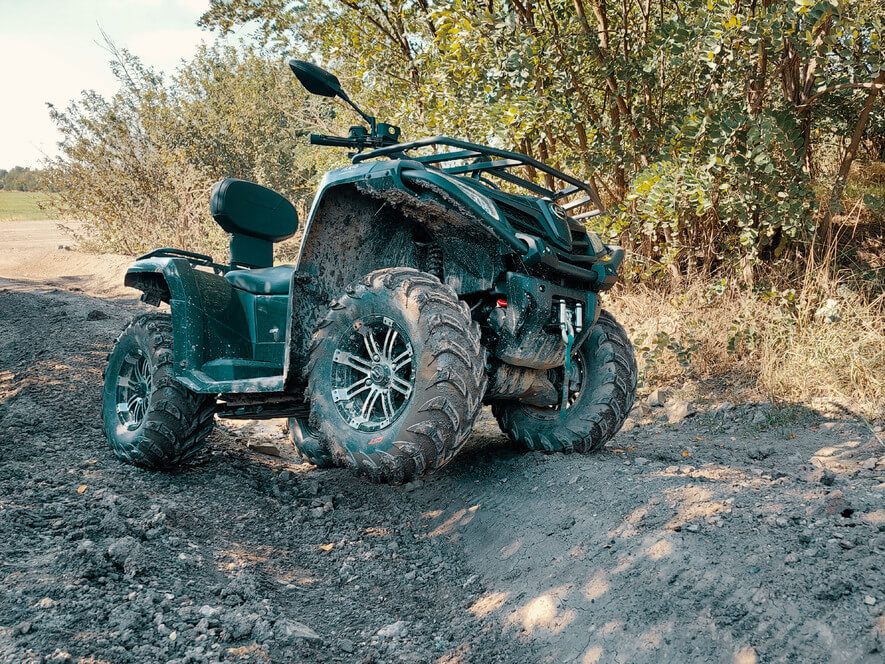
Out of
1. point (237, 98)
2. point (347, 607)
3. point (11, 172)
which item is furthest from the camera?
point (11, 172)

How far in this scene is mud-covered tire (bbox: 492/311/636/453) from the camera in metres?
3.87

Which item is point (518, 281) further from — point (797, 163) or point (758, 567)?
point (797, 163)

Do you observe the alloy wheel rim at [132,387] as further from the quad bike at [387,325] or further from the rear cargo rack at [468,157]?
the rear cargo rack at [468,157]

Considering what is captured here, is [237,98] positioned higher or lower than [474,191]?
higher

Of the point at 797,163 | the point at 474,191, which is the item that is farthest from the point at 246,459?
the point at 797,163

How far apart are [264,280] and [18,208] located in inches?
1823

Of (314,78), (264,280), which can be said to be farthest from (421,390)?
(264,280)

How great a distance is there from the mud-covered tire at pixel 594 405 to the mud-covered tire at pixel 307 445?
1291mm

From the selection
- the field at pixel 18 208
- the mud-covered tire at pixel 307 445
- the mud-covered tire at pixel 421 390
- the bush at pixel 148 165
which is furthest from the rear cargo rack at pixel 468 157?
the field at pixel 18 208

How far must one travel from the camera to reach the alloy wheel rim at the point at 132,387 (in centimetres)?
421

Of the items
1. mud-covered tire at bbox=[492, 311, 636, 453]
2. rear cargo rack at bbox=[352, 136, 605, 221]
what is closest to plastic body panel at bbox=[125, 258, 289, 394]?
rear cargo rack at bbox=[352, 136, 605, 221]

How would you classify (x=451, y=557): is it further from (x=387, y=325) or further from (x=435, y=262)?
(x=435, y=262)

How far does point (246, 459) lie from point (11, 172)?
74.4 m

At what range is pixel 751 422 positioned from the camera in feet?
17.1
